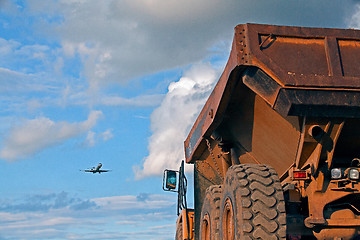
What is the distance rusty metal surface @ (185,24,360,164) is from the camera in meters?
4.66

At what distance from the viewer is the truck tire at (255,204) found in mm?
4770

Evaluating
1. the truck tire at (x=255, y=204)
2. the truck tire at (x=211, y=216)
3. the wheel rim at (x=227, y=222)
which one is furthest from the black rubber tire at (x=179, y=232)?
the truck tire at (x=255, y=204)

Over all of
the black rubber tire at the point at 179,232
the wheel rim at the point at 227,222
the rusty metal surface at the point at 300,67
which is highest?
the rusty metal surface at the point at 300,67

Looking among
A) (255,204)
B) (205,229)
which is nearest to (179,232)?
(205,229)

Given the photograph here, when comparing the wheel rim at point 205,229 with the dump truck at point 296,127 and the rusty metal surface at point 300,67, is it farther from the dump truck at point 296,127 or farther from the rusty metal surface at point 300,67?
the rusty metal surface at point 300,67

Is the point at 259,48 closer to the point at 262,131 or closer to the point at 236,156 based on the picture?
the point at 262,131

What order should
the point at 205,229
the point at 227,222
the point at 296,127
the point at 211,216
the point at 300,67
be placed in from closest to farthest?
the point at 300,67
the point at 296,127
the point at 227,222
the point at 211,216
the point at 205,229

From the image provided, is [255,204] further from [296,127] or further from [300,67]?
[300,67]

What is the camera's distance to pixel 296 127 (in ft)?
16.7

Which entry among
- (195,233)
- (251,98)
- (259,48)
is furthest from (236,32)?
(195,233)

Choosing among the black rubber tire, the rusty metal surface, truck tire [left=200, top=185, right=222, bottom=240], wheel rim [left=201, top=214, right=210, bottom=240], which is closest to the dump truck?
the rusty metal surface

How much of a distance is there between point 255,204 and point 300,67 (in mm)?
1414

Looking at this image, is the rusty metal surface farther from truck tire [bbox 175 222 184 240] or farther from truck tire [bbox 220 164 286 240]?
truck tire [bbox 175 222 184 240]

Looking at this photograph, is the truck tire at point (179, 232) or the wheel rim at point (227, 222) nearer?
the wheel rim at point (227, 222)
